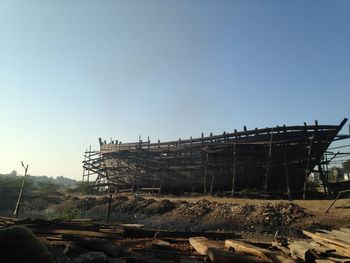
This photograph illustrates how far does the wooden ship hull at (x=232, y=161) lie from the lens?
25.9m

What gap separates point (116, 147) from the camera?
44.0 metres

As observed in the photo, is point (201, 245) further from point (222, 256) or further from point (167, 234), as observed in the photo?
point (167, 234)

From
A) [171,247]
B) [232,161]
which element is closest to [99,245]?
[171,247]

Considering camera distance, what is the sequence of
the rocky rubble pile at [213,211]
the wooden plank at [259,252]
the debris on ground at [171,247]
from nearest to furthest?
the wooden plank at [259,252]
the debris on ground at [171,247]
the rocky rubble pile at [213,211]

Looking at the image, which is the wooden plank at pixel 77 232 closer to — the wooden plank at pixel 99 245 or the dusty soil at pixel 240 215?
the wooden plank at pixel 99 245

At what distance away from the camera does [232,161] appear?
1174 inches

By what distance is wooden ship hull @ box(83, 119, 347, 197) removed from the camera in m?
25.9

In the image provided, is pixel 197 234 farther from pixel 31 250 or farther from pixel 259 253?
pixel 31 250

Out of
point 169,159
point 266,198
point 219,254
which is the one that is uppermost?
point 169,159

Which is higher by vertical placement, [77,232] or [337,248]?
[337,248]

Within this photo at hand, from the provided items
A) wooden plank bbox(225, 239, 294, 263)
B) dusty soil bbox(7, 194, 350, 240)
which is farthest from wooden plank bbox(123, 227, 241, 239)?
dusty soil bbox(7, 194, 350, 240)

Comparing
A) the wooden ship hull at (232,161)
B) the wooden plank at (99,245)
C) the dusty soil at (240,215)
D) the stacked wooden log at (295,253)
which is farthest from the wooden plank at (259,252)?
the wooden ship hull at (232,161)

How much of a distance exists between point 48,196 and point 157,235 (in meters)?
30.7

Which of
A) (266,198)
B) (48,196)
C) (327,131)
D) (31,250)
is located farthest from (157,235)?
(48,196)
